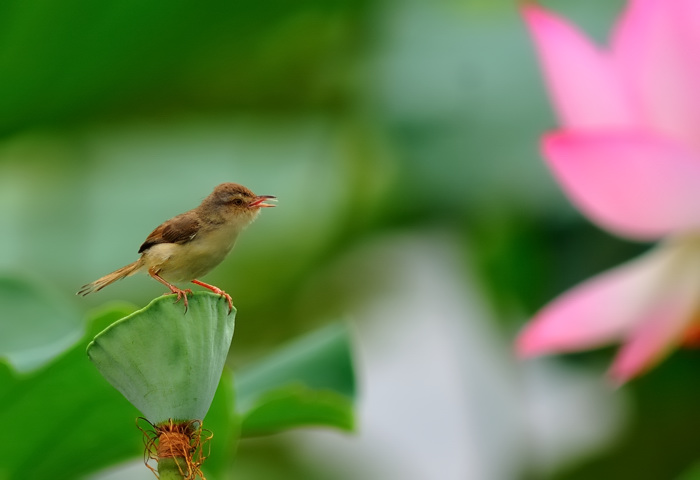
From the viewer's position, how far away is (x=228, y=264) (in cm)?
220

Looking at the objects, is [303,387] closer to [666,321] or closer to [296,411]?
[296,411]

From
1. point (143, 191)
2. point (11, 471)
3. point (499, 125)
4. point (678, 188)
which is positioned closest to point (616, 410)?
point (499, 125)

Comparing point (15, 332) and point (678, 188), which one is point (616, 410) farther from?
point (678, 188)

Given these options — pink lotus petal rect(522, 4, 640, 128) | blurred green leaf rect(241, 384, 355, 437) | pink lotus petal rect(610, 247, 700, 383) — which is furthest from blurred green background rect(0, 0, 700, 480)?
pink lotus petal rect(610, 247, 700, 383)

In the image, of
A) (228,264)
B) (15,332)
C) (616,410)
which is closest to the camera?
(15,332)

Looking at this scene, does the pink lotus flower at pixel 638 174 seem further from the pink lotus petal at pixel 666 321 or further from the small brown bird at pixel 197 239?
the small brown bird at pixel 197 239

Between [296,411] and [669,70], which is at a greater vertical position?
[669,70]

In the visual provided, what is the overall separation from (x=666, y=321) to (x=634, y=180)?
74 millimetres

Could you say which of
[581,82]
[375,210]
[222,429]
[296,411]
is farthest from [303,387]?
[375,210]

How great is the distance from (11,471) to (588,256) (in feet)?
4.74

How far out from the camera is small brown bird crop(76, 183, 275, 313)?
0.70 metres

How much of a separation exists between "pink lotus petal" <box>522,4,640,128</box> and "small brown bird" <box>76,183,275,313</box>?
23cm

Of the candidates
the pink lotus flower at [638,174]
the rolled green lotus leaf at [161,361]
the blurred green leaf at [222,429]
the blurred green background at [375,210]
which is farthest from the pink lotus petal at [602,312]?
the blurred green background at [375,210]

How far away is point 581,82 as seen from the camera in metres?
0.60
